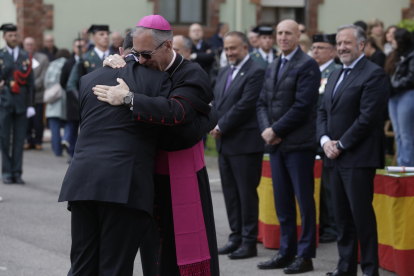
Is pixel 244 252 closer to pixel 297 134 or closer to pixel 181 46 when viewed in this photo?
pixel 297 134

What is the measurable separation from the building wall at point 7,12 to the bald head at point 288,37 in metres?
12.3

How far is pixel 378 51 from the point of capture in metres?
9.66

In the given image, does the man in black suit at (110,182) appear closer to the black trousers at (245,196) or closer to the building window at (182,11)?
the black trousers at (245,196)

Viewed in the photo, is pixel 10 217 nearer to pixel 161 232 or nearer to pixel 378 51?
pixel 161 232

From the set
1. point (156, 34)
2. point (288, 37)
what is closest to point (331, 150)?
point (288, 37)

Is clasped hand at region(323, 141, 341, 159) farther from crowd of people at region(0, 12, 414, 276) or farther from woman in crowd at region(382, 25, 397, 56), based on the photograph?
woman in crowd at region(382, 25, 397, 56)

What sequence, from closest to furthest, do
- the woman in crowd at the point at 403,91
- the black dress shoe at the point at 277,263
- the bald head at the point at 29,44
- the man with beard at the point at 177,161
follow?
the man with beard at the point at 177,161, the black dress shoe at the point at 277,263, the woman in crowd at the point at 403,91, the bald head at the point at 29,44

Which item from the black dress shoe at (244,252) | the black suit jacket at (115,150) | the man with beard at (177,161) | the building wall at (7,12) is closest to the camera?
the black suit jacket at (115,150)

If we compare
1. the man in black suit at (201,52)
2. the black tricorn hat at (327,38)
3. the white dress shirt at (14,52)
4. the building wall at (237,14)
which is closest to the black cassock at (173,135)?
the black tricorn hat at (327,38)

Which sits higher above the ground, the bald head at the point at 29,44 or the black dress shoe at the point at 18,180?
the bald head at the point at 29,44

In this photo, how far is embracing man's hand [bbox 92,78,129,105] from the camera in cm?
342

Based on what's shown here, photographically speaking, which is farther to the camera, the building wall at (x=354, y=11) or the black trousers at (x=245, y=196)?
the building wall at (x=354, y=11)

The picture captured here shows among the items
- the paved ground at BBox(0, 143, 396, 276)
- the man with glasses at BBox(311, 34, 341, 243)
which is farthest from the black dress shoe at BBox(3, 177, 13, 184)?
the man with glasses at BBox(311, 34, 341, 243)

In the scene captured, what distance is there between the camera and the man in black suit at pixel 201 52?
474 inches
